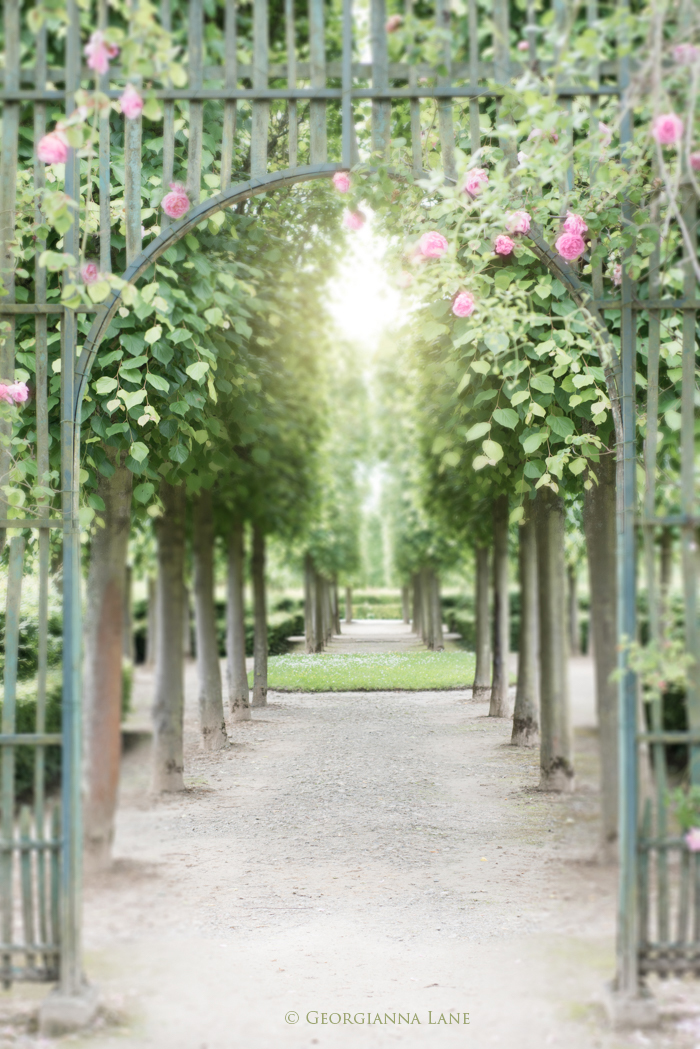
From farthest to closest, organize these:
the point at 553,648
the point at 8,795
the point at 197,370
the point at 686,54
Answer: the point at 553,648
the point at 197,370
the point at 8,795
the point at 686,54

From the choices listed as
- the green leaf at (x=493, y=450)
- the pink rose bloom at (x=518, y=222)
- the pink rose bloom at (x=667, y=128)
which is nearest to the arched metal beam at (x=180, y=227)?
the pink rose bloom at (x=518, y=222)

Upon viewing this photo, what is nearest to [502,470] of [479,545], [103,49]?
[479,545]

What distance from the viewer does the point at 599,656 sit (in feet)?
12.0

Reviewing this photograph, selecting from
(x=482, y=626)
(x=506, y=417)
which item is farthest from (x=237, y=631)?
(x=506, y=417)

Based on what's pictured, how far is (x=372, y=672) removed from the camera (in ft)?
14.9

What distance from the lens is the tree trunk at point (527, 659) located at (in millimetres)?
4332

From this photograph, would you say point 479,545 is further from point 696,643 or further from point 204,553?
point 696,643

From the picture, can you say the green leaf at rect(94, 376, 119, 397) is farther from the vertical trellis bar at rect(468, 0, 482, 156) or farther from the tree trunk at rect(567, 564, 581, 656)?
the tree trunk at rect(567, 564, 581, 656)

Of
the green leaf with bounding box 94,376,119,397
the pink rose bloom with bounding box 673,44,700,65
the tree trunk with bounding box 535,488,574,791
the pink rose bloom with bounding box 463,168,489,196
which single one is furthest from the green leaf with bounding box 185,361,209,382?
the pink rose bloom with bounding box 673,44,700,65

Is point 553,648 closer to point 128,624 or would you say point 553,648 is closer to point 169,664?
point 169,664

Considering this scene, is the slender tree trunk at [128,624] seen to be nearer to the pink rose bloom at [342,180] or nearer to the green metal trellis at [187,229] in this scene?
Answer: the green metal trellis at [187,229]

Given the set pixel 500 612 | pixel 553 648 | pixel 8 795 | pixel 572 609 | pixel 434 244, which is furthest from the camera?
pixel 572 609

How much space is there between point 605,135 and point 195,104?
1424 millimetres

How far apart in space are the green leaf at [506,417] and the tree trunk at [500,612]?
96 centimetres
